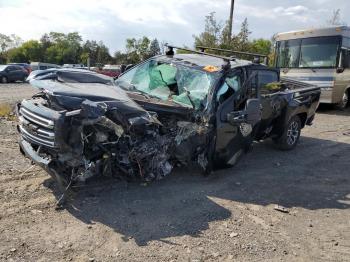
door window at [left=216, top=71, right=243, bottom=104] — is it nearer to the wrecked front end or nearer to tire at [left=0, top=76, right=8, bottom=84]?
the wrecked front end

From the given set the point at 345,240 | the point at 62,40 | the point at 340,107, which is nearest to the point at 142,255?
the point at 345,240

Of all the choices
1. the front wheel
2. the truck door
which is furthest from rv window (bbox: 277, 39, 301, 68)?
the truck door

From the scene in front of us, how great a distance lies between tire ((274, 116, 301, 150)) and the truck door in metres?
1.65

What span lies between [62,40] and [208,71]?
89.6 meters

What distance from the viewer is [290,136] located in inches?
318

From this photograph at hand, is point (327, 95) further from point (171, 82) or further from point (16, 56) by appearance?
point (16, 56)

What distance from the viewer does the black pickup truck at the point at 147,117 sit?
14.8 feet

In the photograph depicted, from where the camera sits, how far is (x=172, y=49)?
712 cm

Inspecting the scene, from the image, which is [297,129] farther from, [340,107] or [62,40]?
[62,40]

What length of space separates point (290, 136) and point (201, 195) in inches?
138

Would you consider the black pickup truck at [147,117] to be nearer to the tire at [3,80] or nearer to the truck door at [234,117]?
the truck door at [234,117]

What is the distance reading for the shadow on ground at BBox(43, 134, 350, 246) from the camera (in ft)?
14.5

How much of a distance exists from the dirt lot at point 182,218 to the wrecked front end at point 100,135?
41 cm

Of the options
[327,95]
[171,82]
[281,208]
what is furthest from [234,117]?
[327,95]
